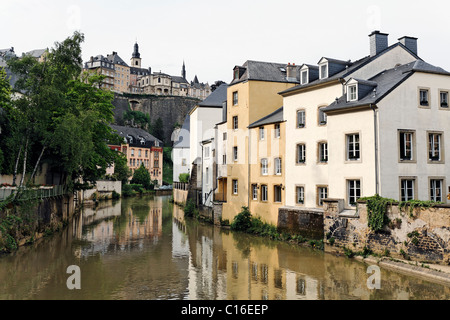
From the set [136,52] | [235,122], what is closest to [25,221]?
[235,122]

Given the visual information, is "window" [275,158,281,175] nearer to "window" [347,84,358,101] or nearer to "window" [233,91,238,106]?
"window" [233,91,238,106]

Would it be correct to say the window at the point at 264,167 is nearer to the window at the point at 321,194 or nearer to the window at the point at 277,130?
the window at the point at 277,130

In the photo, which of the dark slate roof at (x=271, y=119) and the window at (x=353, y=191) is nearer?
the window at (x=353, y=191)

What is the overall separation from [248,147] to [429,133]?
12446 mm

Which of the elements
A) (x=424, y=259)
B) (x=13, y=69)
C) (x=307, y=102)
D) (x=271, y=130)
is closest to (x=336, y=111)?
(x=307, y=102)

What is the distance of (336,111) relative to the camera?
829 inches

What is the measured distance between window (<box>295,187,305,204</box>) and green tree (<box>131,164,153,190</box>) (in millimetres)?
57969

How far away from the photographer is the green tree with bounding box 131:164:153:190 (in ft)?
257

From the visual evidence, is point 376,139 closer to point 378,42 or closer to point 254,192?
point 378,42

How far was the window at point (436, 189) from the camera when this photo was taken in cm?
2023

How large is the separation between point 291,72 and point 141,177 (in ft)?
179

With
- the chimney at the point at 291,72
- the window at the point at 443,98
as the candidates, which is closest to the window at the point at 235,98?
the chimney at the point at 291,72

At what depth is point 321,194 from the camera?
74.7 ft

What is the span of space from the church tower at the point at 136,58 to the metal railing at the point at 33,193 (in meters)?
132
